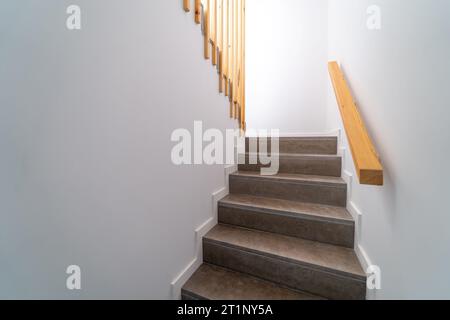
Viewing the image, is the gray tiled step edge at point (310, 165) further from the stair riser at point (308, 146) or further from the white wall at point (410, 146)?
the white wall at point (410, 146)

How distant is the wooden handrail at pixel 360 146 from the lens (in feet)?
2.42

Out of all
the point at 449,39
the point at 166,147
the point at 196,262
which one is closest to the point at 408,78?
the point at 449,39

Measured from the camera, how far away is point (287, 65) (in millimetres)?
2730

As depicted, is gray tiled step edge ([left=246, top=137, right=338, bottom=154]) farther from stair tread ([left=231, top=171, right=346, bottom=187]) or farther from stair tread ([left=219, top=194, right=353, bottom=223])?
stair tread ([left=219, top=194, right=353, bottom=223])

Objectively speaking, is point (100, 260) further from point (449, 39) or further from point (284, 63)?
point (284, 63)

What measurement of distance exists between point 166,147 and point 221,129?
2.39 ft

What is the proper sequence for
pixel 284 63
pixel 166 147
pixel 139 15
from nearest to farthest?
pixel 139 15 → pixel 166 147 → pixel 284 63

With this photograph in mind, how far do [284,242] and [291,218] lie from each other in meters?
0.17

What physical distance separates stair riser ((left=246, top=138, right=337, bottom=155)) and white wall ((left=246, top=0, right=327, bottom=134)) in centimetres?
94

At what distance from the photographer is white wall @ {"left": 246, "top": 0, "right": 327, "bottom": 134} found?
257 cm

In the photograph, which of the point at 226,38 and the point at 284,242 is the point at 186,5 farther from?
the point at 284,242

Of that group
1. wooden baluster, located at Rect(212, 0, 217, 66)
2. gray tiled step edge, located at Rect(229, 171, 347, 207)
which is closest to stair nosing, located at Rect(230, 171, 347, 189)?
gray tiled step edge, located at Rect(229, 171, 347, 207)
